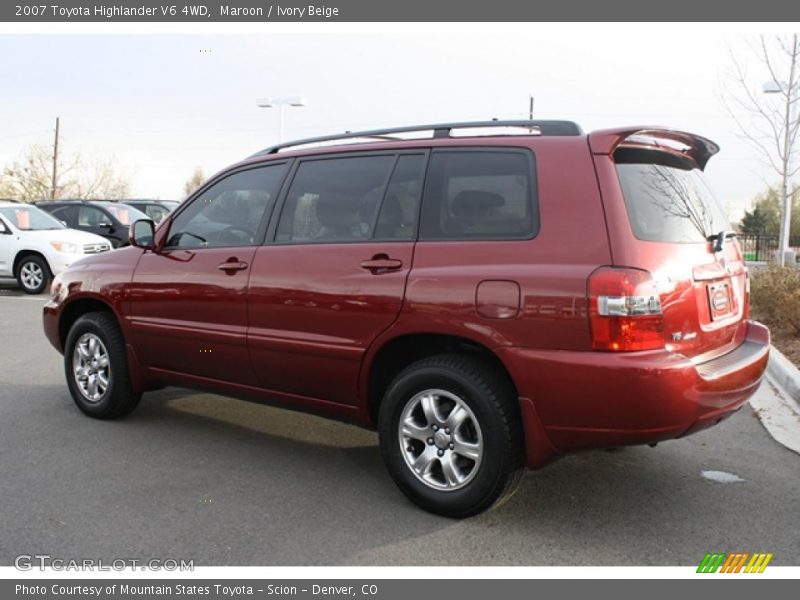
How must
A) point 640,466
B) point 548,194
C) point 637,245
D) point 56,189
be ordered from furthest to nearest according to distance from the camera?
point 56,189 < point 640,466 < point 548,194 < point 637,245

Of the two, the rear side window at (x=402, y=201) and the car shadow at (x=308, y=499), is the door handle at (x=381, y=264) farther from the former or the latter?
the car shadow at (x=308, y=499)

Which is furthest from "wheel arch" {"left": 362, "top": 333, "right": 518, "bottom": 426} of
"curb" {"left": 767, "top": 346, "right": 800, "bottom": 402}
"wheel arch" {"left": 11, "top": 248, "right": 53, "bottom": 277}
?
"wheel arch" {"left": 11, "top": 248, "right": 53, "bottom": 277}

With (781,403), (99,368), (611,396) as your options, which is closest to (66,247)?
(99,368)

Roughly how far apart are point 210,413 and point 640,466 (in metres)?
3.09

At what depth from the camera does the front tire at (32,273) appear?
13461 mm

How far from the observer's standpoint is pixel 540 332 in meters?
3.24

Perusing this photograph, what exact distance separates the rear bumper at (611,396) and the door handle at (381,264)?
76 centimetres

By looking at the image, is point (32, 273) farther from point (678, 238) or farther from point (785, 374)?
point (678, 238)

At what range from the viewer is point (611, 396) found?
311 cm

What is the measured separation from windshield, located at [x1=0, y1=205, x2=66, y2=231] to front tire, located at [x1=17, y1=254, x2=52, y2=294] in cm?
65

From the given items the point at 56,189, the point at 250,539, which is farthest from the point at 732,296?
the point at 56,189

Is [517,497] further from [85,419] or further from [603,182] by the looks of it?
[85,419]

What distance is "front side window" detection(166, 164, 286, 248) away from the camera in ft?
14.7

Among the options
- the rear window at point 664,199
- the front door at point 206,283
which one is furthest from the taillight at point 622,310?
the front door at point 206,283
